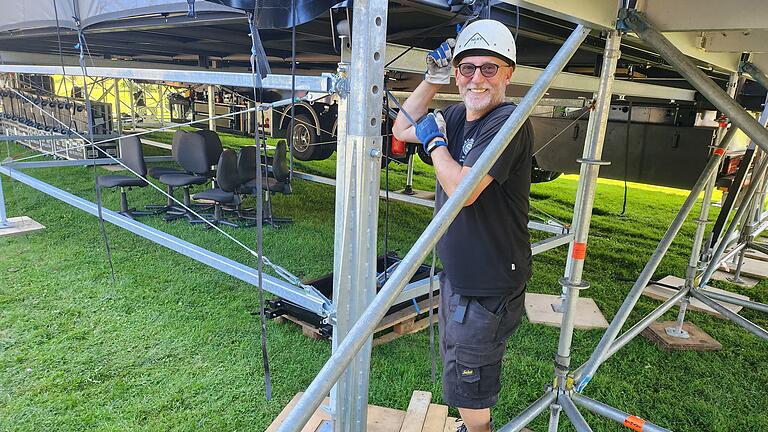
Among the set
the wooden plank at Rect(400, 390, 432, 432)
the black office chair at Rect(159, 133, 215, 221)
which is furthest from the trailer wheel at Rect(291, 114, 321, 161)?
the wooden plank at Rect(400, 390, 432, 432)

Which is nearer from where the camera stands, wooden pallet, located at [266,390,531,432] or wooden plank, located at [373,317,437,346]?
wooden pallet, located at [266,390,531,432]

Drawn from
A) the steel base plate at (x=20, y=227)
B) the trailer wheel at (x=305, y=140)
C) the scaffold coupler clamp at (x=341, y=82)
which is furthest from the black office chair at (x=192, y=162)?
the scaffold coupler clamp at (x=341, y=82)

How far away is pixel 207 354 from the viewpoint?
3.10 meters

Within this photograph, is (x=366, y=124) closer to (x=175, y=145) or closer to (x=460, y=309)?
(x=460, y=309)

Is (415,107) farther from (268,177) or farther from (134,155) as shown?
(134,155)

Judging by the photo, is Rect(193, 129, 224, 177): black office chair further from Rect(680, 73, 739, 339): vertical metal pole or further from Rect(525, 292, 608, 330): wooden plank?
Rect(680, 73, 739, 339): vertical metal pole

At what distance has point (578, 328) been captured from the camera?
370 centimetres

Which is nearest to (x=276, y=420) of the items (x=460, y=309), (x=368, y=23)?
(x=460, y=309)

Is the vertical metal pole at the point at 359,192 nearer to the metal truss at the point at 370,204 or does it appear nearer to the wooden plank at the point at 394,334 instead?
the metal truss at the point at 370,204

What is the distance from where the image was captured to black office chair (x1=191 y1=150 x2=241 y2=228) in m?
5.44

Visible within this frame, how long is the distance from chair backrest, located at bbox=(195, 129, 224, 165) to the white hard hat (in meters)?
4.65

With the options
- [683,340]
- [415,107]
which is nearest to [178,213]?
[415,107]

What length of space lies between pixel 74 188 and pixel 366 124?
7.18 metres

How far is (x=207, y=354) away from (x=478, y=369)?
2.00 m
